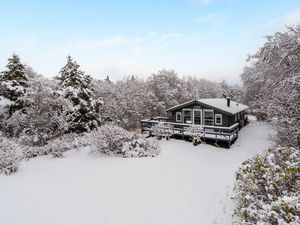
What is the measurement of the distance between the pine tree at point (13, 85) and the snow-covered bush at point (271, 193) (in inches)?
840

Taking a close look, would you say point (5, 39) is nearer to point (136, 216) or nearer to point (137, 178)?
point (137, 178)

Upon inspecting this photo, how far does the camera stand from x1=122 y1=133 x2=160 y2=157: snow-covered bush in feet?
41.0

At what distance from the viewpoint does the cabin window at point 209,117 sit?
18500 mm

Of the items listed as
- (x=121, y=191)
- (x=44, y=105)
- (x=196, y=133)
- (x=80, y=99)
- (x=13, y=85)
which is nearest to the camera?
(x=121, y=191)

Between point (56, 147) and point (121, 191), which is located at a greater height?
point (56, 147)

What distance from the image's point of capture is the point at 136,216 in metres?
6.36

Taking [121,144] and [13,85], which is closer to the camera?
[121,144]

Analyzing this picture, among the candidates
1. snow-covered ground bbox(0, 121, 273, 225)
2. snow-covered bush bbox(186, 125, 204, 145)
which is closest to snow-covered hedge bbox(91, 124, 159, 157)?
snow-covered ground bbox(0, 121, 273, 225)

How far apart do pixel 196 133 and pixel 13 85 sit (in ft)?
65.6

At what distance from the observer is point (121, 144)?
1315cm

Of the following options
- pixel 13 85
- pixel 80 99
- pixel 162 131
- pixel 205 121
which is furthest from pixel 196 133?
pixel 13 85

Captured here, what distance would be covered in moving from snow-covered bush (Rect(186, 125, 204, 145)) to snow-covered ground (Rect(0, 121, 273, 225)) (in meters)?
2.14

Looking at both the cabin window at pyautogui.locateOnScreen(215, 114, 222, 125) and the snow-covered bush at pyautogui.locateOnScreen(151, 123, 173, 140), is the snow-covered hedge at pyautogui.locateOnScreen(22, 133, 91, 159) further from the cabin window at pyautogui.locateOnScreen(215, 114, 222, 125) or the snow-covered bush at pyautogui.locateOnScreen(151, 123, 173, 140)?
the cabin window at pyautogui.locateOnScreen(215, 114, 222, 125)

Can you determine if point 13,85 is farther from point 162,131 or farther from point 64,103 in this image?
point 162,131
